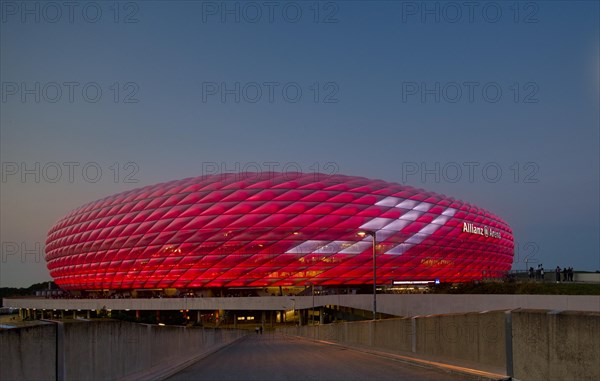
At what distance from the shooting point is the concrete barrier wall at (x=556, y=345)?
29.6 ft

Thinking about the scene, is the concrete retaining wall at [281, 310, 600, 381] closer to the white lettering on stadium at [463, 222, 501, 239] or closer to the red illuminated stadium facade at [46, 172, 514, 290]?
the red illuminated stadium facade at [46, 172, 514, 290]

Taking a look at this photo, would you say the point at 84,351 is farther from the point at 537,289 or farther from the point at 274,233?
the point at 274,233

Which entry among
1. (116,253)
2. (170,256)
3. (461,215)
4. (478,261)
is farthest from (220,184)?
(478,261)

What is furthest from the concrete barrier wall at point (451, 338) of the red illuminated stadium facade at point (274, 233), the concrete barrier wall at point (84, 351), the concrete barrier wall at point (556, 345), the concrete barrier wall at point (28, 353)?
the red illuminated stadium facade at point (274, 233)

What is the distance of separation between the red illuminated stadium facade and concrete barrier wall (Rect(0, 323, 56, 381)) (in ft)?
302

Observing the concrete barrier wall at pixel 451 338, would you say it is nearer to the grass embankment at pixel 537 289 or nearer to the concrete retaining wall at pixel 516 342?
the concrete retaining wall at pixel 516 342

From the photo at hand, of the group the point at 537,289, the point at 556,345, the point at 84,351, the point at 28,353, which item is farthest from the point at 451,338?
the point at 537,289

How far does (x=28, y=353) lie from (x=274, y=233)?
93.0m

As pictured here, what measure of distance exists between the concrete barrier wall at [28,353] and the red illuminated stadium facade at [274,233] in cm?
9214

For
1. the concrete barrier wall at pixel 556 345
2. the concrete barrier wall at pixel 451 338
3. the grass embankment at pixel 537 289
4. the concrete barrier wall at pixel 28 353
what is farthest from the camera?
the grass embankment at pixel 537 289

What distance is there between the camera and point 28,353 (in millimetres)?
8039

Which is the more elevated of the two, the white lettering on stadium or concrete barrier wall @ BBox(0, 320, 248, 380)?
the white lettering on stadium

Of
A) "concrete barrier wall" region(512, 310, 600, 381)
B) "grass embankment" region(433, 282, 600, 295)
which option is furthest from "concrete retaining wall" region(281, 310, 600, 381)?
"grass embankment" region(433, 282, 600, 295)

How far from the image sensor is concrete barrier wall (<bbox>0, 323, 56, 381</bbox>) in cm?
752
